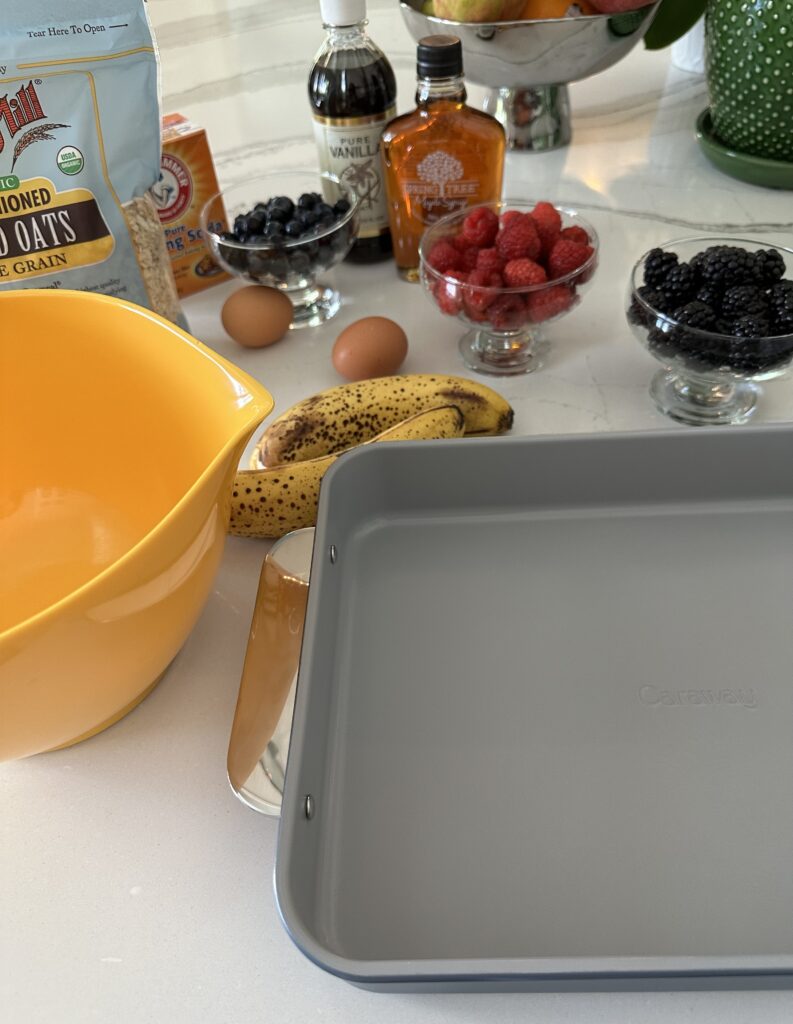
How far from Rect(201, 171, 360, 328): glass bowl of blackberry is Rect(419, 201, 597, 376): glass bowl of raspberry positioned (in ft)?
0.27

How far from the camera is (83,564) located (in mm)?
586

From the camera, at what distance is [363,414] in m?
0.64

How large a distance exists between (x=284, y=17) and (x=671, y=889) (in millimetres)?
1402

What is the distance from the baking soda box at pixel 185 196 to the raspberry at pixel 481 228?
24 centimetres

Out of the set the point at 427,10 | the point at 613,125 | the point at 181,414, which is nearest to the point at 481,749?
the point at 181,414

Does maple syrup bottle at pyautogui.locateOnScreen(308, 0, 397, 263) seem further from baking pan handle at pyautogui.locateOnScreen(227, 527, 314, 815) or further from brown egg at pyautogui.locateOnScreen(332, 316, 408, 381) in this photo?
baking pan handle at pyautogui.locateOnScreen(227, 527, 314, 815)

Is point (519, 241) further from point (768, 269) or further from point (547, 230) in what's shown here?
point (768, 269)

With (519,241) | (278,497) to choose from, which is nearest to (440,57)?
(519,241)

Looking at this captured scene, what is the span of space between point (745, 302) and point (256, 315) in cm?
39

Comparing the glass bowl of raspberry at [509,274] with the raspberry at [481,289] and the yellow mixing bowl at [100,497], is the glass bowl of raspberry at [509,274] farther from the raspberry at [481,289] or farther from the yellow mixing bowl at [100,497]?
the yellow mixing bowl at [100,497]

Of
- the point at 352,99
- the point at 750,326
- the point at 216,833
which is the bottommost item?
the point at 216,833

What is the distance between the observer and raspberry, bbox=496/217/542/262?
2.21 feet

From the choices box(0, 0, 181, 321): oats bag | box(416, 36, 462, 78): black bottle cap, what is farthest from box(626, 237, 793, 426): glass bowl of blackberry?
box(0, 0, 181, 321): oats bag

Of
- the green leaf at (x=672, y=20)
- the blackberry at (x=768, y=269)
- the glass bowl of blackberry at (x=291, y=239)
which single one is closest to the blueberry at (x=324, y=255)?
the glass bowl of blackberry at (x=291, y=239)
